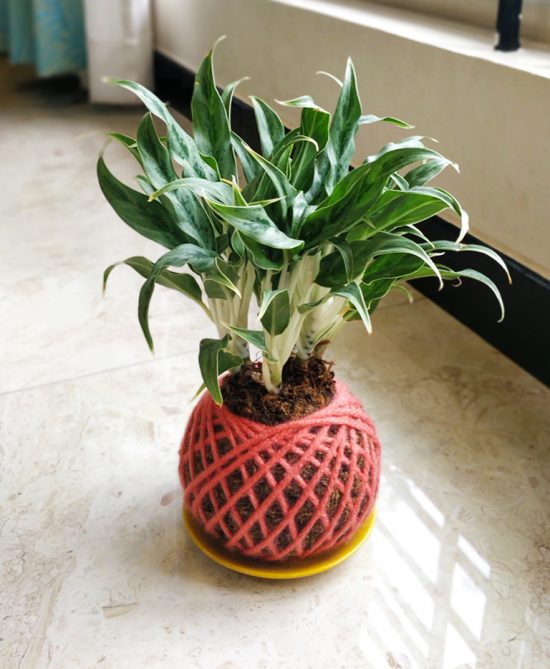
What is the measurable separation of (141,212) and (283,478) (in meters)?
0.30

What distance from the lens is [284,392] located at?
33.1 inches

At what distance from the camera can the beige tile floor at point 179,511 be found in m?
0.82

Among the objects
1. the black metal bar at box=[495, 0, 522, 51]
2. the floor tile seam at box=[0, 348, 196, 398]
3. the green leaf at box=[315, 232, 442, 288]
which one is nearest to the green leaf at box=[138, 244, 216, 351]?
the green leaf at box=[315, 232, 442, 288]

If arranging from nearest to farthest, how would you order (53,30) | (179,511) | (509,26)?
1. (179,511)
2. (509,26)
3. (53,30)

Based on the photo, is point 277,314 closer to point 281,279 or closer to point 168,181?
point 281,279

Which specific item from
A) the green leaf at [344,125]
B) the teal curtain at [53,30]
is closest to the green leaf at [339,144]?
the green leaf at [344,125]

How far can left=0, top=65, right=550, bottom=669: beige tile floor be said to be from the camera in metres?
0.82

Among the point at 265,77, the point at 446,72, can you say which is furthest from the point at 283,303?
the point at 265,77

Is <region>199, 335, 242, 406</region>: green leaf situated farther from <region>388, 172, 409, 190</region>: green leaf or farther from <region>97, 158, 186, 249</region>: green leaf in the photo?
<region>388, 172, 409, 190</region>: green leaf

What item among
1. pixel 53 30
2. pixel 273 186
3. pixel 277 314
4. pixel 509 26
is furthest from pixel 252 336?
pixel 53 30

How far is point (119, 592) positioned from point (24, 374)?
0.50 meters

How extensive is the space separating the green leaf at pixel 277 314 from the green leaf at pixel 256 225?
0.05m

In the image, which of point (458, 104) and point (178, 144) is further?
point (458, 104)

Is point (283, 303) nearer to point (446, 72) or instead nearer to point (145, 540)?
point (145, 540)
